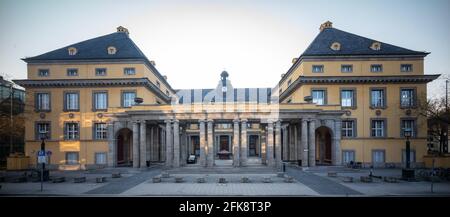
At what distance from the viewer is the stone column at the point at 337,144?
39159 mm

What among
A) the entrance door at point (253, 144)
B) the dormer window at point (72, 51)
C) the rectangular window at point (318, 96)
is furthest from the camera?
the entrance door at point (253, 144)

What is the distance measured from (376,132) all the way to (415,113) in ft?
20.1

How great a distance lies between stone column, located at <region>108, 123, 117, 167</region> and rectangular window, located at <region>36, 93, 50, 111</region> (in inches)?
420

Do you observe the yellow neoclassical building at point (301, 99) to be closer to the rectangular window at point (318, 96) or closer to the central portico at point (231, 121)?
the rectangular window at point (318, 96)

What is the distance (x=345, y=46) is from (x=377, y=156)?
1740cm

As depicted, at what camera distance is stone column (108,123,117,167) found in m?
40.0

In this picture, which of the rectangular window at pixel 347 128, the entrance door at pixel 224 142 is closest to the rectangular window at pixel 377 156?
the rectangular window at pixel 347 128

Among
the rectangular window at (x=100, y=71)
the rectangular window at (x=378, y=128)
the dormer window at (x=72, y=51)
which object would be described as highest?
the dormer window at (x=72, y=51)

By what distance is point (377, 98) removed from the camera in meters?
42.4

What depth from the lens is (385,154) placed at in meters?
41.6

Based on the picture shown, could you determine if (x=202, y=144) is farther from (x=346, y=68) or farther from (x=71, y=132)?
(x=346, y=68)

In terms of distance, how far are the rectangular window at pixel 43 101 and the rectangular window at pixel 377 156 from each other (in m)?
49.0
